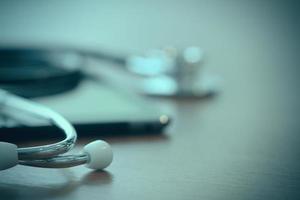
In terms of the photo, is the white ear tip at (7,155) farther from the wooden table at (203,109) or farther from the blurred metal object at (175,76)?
the blurred metal object at (175,76)

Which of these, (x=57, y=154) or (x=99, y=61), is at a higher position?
(x=99, y=61)

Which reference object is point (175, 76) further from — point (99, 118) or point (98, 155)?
point (98, 155)

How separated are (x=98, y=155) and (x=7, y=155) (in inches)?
2.6

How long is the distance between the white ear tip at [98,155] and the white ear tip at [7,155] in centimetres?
5

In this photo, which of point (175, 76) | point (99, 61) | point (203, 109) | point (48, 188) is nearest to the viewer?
Result: point (48, 188)

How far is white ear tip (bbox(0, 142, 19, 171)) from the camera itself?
0.31 meters

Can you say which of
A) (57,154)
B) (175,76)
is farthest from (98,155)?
(175,76)

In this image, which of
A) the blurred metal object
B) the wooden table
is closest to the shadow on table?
the wooden table

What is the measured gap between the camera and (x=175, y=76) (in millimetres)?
796

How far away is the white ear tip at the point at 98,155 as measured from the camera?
350 millimetres

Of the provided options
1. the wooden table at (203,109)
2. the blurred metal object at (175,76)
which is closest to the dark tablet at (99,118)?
the wooden table at (203,109)

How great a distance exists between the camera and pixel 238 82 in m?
0.90

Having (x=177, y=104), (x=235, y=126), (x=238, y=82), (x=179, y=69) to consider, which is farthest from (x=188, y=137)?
(x=238, y=82)

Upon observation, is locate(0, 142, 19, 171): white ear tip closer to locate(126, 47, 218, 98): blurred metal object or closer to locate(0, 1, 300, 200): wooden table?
locate(0, 1, 300, 200): wooden table
